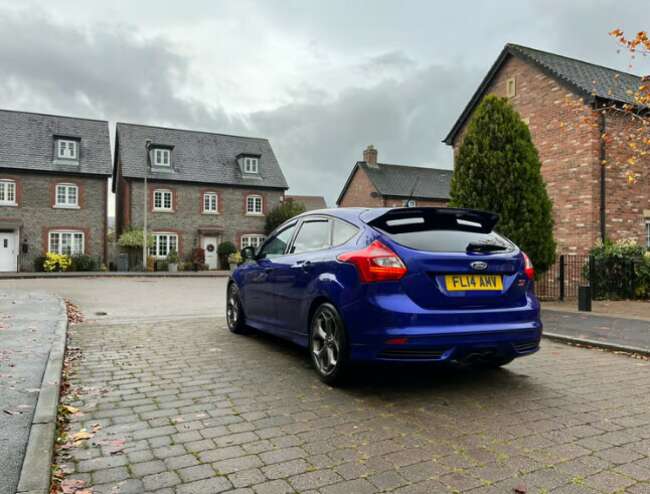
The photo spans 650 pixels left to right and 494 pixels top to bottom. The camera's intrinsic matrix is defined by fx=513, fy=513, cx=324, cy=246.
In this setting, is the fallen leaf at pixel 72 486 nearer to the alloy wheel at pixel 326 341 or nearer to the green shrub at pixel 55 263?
the alloy wheel at pixel 326 341

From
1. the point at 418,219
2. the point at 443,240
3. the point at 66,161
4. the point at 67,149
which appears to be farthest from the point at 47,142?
the point at 443,240

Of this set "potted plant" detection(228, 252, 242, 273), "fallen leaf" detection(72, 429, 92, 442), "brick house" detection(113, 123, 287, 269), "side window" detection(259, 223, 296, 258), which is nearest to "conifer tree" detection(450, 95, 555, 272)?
"side window" detection(259, 223, 296, 258)

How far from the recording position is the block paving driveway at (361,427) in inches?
114

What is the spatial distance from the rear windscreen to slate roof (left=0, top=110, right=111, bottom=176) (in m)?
32.9

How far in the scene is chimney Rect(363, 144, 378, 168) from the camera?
48.0 metres

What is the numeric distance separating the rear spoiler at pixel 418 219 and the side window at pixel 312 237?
558 mm

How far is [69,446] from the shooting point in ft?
11.0

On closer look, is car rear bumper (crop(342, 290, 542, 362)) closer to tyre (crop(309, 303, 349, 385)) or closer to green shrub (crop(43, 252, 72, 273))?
tyre (crop(309, 303, 349, 385))

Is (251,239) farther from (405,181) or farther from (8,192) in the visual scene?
(405,181)

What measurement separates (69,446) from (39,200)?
1294 inches

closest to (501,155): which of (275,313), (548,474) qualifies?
(275,313)

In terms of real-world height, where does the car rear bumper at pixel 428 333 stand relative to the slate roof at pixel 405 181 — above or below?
below

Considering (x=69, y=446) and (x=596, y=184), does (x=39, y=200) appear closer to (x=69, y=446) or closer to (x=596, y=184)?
(x=596, y=184)

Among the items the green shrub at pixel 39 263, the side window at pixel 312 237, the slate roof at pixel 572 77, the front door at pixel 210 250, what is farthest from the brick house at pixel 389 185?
the side window at pixel 312 237
